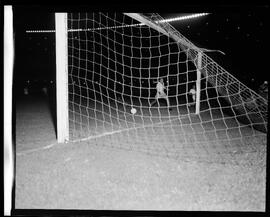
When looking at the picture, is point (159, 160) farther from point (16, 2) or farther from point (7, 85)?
point (16, 2)

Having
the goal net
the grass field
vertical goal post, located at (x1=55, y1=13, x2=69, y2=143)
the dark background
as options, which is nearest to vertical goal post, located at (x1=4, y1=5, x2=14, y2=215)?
the grass field

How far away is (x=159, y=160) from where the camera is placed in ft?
15.2

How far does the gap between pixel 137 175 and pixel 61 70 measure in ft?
7.65

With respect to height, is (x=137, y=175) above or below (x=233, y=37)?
below

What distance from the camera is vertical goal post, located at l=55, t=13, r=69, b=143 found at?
516 centimetres

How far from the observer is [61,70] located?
528 centimetres

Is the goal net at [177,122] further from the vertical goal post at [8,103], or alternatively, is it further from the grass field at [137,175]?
the vertical goal post at [8,103]

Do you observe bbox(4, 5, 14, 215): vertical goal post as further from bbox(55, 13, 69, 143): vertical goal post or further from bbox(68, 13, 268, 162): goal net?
bbox(55, 13, 69, 143): vertical goal post

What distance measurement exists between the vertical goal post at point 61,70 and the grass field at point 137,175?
0.34m

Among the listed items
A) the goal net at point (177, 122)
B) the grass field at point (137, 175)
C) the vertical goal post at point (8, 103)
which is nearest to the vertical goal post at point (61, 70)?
the goal net at point (177, 122)

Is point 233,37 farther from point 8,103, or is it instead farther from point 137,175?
point 8,103

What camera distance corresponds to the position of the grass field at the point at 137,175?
337cm

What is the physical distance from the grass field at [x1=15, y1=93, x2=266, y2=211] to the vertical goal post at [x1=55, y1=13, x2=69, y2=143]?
34cm

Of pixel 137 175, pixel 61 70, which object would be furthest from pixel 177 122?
pixel 137 175
